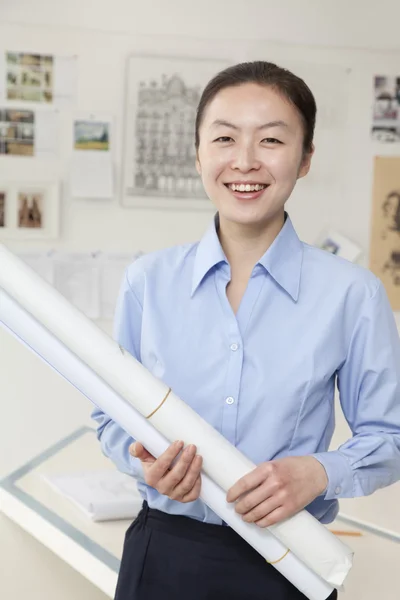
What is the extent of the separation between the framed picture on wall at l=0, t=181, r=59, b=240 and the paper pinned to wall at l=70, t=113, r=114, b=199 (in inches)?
3.4

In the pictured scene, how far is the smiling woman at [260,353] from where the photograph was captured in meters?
1.00

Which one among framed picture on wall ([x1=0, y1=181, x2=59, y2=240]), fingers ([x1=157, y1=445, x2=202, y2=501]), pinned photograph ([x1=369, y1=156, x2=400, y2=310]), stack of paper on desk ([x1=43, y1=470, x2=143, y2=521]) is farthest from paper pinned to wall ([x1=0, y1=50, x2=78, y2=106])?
fingers ([x1=157, y1=445, x2=202, y2=501])

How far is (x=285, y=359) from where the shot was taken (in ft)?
3.31

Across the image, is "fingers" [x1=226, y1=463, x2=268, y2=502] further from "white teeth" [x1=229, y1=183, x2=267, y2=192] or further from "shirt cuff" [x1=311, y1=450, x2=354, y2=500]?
"white teeth" [x1=229, y1=183, x2=267, y2=192]

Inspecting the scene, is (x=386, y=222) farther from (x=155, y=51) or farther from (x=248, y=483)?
(x=248, y=483)

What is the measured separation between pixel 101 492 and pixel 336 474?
0.73 metres

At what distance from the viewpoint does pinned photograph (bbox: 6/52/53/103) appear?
8.89ft

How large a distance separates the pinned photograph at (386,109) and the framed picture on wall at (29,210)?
→ 1.17m

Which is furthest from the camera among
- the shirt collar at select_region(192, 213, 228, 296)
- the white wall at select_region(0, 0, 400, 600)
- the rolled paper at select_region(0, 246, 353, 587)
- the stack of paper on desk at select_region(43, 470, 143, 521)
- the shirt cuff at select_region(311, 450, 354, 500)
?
the white wall at select_region(0, 0, 400, 600)

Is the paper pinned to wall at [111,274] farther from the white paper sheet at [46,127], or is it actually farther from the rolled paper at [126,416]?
the rolled paper at [126,416]

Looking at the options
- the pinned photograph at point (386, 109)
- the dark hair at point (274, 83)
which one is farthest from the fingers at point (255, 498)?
the pinned photograph at point (386, 109)

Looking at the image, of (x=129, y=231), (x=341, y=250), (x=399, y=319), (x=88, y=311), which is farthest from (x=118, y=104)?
(x=399, y=319)

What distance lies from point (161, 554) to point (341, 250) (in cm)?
202

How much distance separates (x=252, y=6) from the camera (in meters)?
2.76
